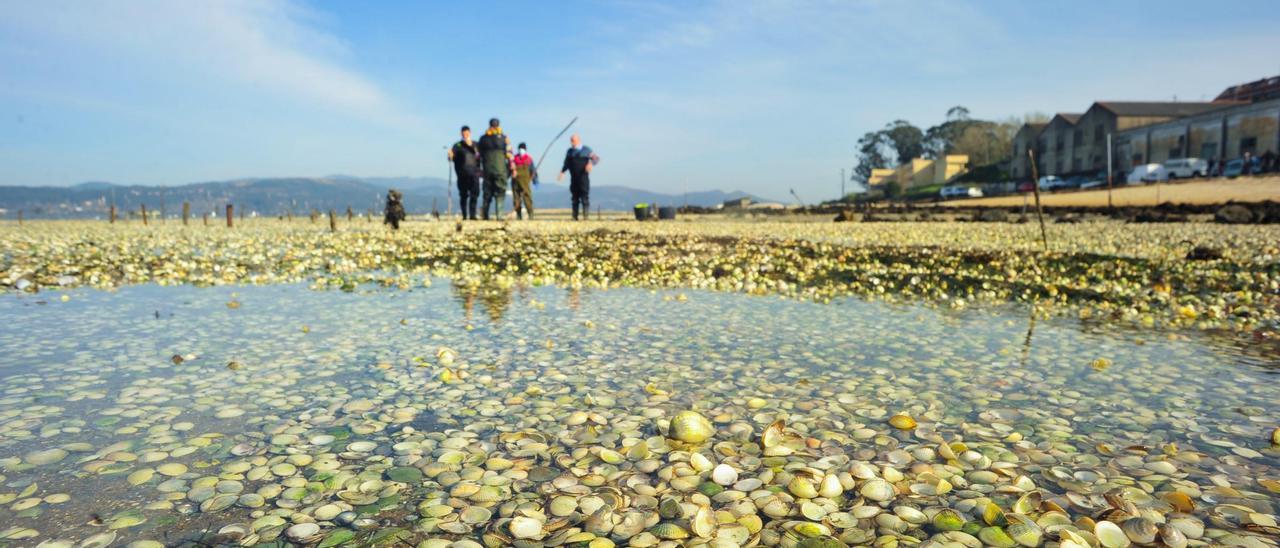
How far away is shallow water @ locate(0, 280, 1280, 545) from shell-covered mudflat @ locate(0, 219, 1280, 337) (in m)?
2.43

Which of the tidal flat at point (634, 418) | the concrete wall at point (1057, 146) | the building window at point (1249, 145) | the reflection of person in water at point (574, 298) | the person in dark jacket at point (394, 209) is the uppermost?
the concrete wall at point (1057, 146)

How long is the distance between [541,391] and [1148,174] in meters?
81.9

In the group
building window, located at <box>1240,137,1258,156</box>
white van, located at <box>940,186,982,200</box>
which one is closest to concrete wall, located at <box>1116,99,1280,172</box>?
building window, located at <box>1240,137,1258,156</box>

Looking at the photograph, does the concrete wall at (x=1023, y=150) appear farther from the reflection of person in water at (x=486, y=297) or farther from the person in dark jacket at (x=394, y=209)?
the reflection of person in water at (x=486, y=297)

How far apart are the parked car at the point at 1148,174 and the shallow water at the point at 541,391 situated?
7331 cm

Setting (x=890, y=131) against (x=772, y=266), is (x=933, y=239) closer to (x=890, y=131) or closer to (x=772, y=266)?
(x=772, y=266)

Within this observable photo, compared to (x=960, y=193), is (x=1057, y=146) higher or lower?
higher

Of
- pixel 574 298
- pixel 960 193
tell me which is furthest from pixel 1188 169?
pixel 574 298

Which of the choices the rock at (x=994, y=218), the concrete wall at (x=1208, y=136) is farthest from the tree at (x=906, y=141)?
the rock at (x=994, y=218)

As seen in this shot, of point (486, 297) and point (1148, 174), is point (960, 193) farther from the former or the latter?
point (486, 297)

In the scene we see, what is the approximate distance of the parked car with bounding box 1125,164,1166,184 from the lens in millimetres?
66062

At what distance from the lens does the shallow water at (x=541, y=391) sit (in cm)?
392

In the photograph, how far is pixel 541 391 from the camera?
579 cm

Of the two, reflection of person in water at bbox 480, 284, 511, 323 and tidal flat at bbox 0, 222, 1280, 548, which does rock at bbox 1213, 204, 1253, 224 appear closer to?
tidal flat at bbox 0, 222, 1280, 548
